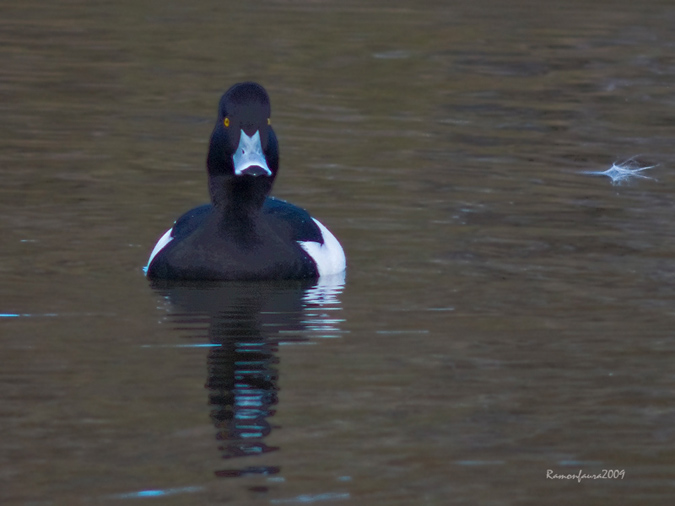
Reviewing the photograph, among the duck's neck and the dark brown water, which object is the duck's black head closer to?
the duck's neck

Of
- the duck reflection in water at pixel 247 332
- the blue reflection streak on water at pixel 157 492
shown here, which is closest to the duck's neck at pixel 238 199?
the duck reflection in water at pixel 247 332

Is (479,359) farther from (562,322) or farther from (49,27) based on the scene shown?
(49,27)

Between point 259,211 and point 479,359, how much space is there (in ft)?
7.82

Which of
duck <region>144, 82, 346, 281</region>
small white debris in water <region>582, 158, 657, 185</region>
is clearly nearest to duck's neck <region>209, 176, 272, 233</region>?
duck <region>144, 82, 346, 281</region>

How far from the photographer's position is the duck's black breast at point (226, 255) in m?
8.87

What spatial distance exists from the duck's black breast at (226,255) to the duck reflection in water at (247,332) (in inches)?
2.7

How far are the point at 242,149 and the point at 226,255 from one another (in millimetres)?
764

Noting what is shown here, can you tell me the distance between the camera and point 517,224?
10531 millimetres

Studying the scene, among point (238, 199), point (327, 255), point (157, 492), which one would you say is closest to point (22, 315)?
point (238, 199)

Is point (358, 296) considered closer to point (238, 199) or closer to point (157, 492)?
point (238, 199)

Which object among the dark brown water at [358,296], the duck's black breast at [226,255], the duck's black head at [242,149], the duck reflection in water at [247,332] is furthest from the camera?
the duck's black breast at [226,255]

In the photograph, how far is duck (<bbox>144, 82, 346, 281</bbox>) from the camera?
28.4 ft

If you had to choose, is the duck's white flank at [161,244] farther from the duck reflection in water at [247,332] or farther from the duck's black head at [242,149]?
the duck's black head at [242,149]

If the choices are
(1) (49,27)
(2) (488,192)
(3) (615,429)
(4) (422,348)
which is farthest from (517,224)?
(1) (49,27)
